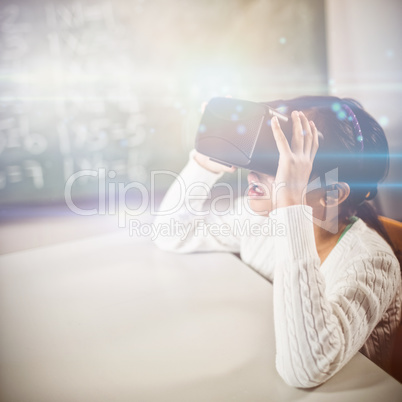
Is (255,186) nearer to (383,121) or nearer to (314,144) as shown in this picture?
(314,144)

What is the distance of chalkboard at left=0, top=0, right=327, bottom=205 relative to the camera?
92cm

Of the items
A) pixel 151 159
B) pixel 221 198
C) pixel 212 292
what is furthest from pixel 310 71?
pixel 212 292

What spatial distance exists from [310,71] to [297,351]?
0.79 meters

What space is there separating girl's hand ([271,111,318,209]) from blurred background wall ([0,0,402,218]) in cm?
38

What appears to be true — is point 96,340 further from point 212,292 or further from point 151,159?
point 151,159

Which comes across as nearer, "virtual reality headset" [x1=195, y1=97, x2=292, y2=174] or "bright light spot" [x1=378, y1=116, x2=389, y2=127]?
"virtual reality headset" [x1=195, y1=97, x2=292, y2=174]

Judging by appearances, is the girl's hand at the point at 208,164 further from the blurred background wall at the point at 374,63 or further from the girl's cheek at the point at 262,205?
the blurred background wall at the point at 374,63

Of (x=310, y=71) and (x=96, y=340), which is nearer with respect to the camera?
(x=96, y=340)

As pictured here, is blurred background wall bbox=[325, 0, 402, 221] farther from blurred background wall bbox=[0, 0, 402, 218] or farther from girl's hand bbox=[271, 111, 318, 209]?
girl's hand bbox=[271, 111, 318, 209]

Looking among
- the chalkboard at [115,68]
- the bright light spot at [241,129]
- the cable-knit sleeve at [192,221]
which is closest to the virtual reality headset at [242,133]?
the bright light spot at [241,129]

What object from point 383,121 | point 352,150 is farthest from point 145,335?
point 383,121

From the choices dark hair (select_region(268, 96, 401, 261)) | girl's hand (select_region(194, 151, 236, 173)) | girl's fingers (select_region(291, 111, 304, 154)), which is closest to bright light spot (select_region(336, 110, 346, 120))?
dark hair (select_region(268, 96, 401, 261))

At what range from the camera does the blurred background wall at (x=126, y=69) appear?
0.90 metres

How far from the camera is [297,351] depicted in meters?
0.50
